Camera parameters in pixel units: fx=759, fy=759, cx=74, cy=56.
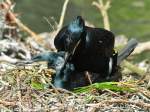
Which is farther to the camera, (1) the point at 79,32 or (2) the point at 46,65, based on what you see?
(2) the point at 46,65

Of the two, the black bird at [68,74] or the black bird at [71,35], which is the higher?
the black bird at [71,35]

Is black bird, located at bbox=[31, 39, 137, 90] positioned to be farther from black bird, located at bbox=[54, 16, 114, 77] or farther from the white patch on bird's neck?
the white patch on bird's neck

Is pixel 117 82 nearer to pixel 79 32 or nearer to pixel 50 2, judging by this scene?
pixel 79 32

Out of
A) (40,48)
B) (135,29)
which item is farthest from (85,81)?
(135,29)

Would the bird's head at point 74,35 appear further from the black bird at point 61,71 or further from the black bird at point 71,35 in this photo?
the black bird at point 61,71

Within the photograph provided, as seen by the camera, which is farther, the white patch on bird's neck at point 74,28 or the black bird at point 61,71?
the black bird at point 61,71

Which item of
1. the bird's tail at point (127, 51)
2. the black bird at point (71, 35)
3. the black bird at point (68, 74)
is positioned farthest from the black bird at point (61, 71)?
the bird's tail at point (127, 51)

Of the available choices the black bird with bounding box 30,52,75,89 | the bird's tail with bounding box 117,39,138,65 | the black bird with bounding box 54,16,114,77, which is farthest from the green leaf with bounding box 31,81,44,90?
the bird's tail with bounding box 117,39,138,65
